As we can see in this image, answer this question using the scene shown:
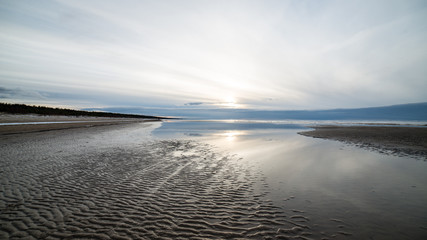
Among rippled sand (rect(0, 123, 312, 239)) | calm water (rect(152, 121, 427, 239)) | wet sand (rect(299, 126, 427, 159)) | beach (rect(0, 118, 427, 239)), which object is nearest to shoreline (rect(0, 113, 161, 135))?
beach (rect(0, 118, 427, 239))

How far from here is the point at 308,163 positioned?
12.1 m

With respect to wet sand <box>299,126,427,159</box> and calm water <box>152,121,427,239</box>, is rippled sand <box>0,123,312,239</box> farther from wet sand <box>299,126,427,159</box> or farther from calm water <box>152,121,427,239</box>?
wet sand <box>299,126,427,159</box>

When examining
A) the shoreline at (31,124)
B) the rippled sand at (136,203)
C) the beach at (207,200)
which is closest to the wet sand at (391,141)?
the beach at (207,200)

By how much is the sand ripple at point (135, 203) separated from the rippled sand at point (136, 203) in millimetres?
20

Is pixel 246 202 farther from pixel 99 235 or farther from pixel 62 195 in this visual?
pixel 62 195

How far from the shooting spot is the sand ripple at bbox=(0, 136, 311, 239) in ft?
15.5

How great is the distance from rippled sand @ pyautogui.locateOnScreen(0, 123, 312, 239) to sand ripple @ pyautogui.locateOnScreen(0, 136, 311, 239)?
0.02 m

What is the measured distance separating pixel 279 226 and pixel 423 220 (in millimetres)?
3908

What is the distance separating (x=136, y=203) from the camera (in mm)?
6258

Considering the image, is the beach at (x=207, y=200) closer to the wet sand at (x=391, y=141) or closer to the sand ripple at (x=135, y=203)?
the sand ripple at (x=135, y=203)

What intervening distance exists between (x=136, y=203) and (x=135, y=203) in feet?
0.10

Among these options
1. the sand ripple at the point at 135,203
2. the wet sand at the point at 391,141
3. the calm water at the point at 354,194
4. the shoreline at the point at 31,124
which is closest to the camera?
the sand ripple at the point at 135,203

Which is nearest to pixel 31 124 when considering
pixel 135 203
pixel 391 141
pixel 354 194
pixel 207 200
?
pixel 135 203

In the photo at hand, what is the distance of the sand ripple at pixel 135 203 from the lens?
15.5ft
